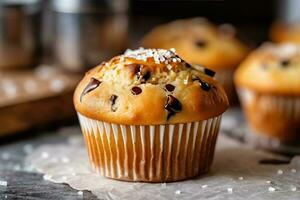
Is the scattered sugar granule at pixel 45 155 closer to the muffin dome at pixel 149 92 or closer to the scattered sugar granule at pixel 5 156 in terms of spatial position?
the scattered sugar granule at pixel 5 156

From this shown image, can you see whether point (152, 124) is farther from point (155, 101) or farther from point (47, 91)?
point (47, 91)

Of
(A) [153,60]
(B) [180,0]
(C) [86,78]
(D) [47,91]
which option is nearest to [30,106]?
(D) [47,91]

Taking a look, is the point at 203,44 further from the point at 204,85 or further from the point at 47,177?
the point at 47,177

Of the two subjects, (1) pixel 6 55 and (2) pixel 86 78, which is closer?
(2) pixel 86 78

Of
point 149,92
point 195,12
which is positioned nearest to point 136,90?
point 149,92

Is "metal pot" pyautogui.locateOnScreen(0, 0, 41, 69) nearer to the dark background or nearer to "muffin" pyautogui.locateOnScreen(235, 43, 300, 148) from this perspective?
"muffin" pyautogui.locateOnScreen(235, 43, 300, 148)

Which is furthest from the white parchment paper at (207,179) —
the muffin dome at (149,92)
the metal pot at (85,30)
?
the metal pot at (85,30)

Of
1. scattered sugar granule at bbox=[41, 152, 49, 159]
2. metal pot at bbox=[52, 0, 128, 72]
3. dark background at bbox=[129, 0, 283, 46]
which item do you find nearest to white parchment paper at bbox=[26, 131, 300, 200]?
scattered sugar granule at bbox=[41, 152, 49, 159]
